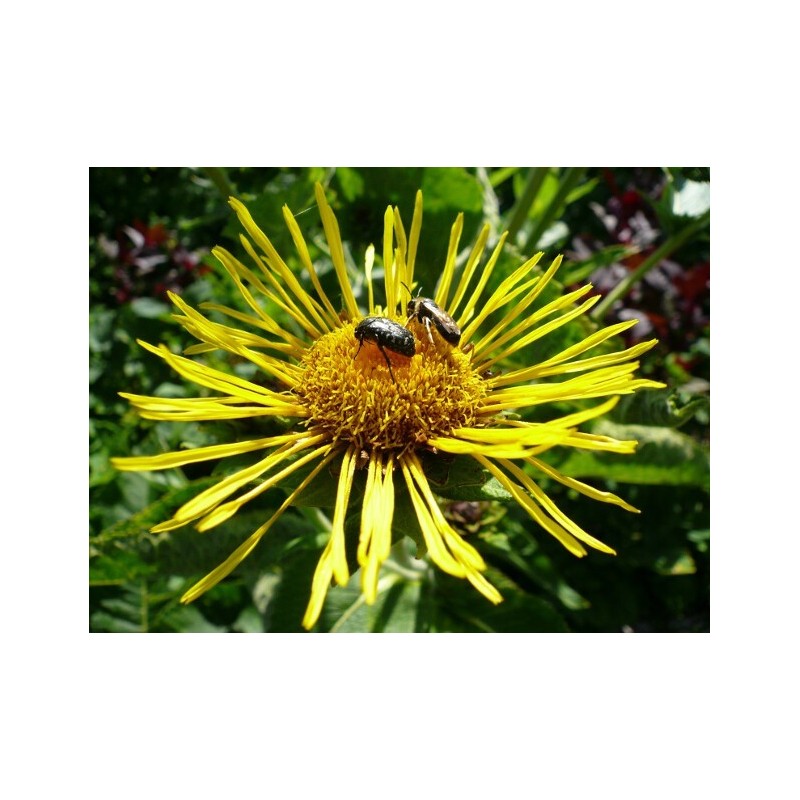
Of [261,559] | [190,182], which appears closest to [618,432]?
[261,559]

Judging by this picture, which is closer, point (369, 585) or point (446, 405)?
point (369, 585)

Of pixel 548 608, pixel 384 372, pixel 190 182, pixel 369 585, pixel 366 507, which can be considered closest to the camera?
pixel 369 585

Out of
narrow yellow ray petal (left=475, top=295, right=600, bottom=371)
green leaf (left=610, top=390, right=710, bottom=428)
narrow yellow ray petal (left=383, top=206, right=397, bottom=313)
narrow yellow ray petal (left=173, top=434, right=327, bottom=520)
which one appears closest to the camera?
narrow yellow ray petal (left=173, top=434, right=327, bottom=520)

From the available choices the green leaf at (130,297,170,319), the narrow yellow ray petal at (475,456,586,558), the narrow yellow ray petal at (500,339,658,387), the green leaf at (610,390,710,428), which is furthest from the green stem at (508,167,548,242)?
the green leaf at (130,297,170,319)

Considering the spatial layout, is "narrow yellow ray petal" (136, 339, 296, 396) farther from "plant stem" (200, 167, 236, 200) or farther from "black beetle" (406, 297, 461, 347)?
"plant stem" (200, 167, 236, 200)

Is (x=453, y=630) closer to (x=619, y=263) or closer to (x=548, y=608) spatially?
(x=548, y=608)

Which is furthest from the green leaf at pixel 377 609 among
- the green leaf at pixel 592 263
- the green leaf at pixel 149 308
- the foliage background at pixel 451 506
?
the green leaf at pixel 149 308
